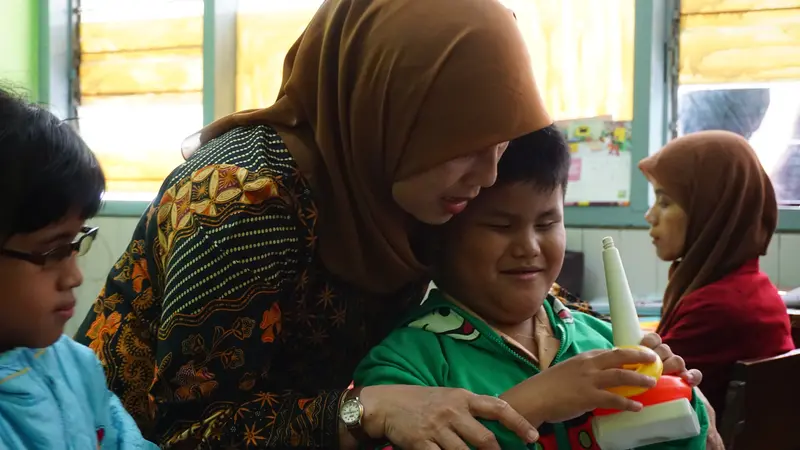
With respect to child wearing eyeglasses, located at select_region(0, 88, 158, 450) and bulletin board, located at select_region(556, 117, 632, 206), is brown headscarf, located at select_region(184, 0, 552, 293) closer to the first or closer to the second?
child wearing eyeglasses, located at select_region(0, 88, 158, 450)

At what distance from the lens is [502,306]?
128cm

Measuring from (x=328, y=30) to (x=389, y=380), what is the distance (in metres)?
0.56

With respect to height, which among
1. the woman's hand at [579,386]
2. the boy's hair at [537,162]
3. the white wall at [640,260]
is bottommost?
the white wall at [640,260]

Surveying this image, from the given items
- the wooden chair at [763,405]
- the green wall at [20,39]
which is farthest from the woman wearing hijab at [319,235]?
the green wall at [20,39]

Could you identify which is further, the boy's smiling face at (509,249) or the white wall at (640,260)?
the white wall at (640,260)

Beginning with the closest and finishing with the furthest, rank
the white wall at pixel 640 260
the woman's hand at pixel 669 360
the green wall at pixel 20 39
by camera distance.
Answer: the woman's hand at pixel 669 360 < the white wall at pixel 640 260 < the green wall at pixel 20 39

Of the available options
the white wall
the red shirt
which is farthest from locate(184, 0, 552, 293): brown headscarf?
the white wall

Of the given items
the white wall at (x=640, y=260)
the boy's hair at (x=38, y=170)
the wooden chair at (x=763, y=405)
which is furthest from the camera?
the white wall at (x=640, y=260)

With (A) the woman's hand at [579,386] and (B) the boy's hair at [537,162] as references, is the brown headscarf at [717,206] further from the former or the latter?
(A) the woman's hand at [579,386]

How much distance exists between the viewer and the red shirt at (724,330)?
208cm

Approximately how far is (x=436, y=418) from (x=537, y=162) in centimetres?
47

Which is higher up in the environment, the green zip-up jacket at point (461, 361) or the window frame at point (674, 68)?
the window frame at point (674, 68)

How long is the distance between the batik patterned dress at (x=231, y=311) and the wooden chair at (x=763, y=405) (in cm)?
75

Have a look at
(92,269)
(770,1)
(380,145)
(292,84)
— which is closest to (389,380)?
(380,145)
